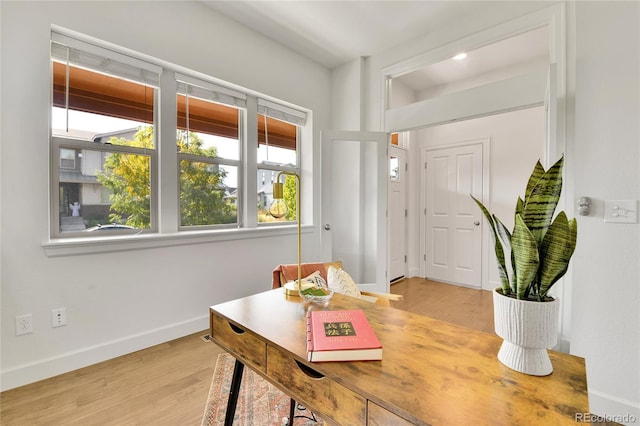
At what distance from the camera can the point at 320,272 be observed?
7.22ft

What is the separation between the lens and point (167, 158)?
8.13 ft

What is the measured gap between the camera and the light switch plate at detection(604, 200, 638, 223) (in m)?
Answer: 1.57

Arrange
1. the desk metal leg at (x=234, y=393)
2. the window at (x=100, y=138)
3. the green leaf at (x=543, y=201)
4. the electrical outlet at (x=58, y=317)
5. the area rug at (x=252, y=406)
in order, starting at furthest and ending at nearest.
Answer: the window at (x=100, y=138), the electrical outlet at (x=58, y=317), the area rug at (x=252, y=406), the desk metal leg at (x=234, y=393), the green leaf at (x=543, y=201)

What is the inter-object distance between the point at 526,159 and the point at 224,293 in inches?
153

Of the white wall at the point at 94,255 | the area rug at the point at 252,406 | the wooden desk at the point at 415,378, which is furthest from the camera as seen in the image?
the white wall at the point at 94,255

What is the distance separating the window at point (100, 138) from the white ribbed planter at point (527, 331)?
2530 millimetres

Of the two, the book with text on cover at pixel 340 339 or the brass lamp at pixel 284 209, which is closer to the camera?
the book with text on cover at pixel 340 339

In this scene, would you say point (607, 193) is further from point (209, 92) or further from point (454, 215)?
point (209, 92)

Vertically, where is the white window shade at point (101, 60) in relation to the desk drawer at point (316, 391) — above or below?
above

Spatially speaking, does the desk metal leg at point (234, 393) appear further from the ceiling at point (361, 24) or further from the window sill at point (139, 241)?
the ceiling at point (361, 24)

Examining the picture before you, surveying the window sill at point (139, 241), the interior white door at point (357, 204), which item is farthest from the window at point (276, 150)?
the interior white door at point (357, 204)

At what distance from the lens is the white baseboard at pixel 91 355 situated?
71.0 inches

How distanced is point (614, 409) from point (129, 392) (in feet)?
9.04

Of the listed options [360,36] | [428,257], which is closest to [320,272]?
[360,36]
